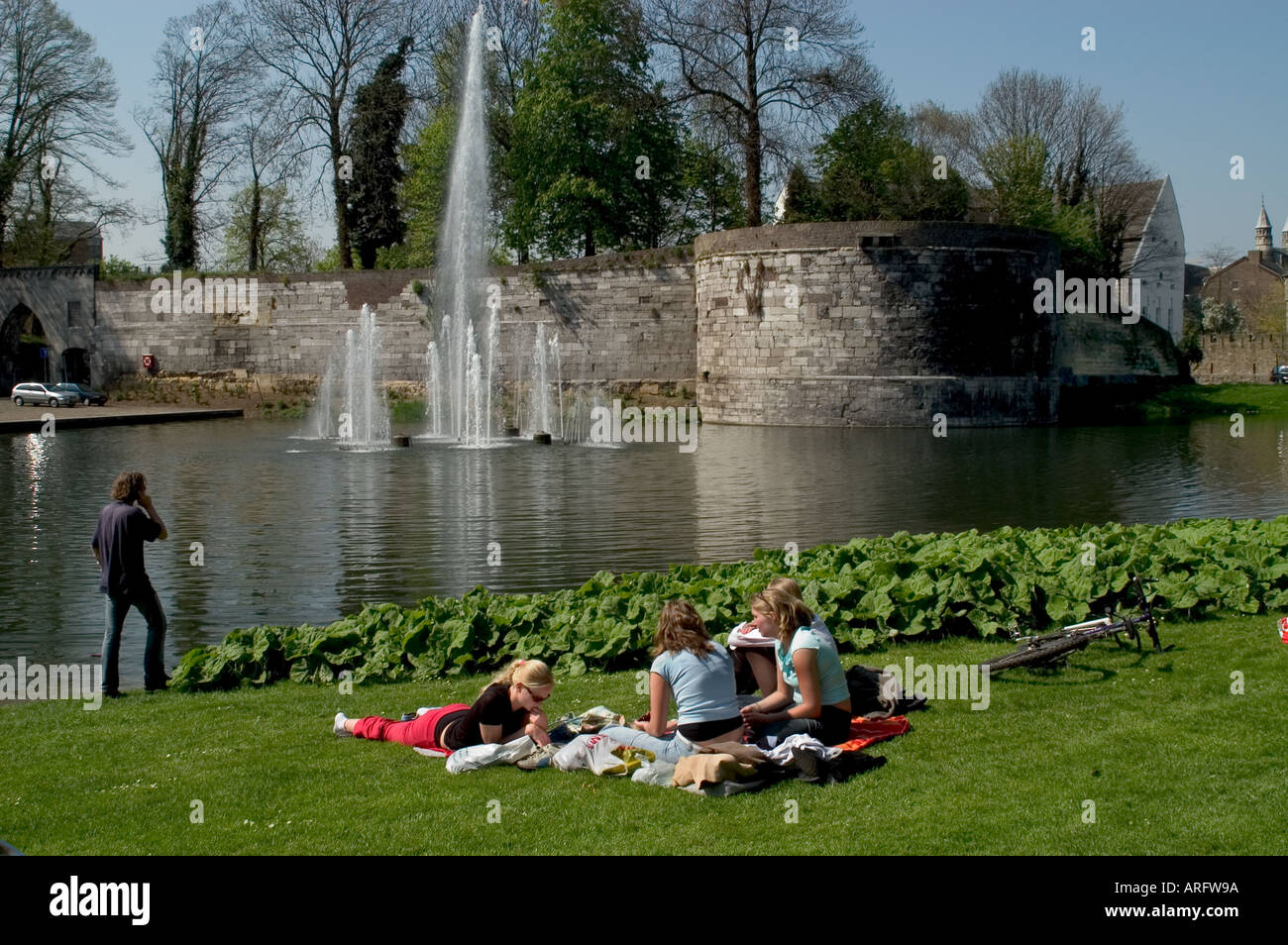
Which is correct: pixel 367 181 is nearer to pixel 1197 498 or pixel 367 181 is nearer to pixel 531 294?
pixel 531 294

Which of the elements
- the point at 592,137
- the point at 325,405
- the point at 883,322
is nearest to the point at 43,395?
the point at 325,405

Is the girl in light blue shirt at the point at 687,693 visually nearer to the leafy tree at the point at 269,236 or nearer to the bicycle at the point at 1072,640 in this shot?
the bicycle at the point at 1072,640

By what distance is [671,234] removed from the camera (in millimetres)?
49938

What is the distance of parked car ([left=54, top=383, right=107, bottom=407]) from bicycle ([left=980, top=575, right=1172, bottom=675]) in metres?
44.6

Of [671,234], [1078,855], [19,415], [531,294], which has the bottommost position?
[1078,855]

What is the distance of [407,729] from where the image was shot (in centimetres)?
759

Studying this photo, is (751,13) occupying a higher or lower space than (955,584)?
higher

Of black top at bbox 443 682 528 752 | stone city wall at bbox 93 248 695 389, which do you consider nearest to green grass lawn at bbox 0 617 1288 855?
black top at bbox 443 682 528 752

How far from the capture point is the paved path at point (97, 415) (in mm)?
36812

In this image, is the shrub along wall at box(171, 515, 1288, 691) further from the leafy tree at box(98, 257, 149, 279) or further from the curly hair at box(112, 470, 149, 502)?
the leafy tree at box(98, 257, 149, 279)

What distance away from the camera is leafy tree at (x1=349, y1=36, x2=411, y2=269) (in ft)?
161

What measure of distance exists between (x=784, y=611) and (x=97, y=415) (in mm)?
38190
